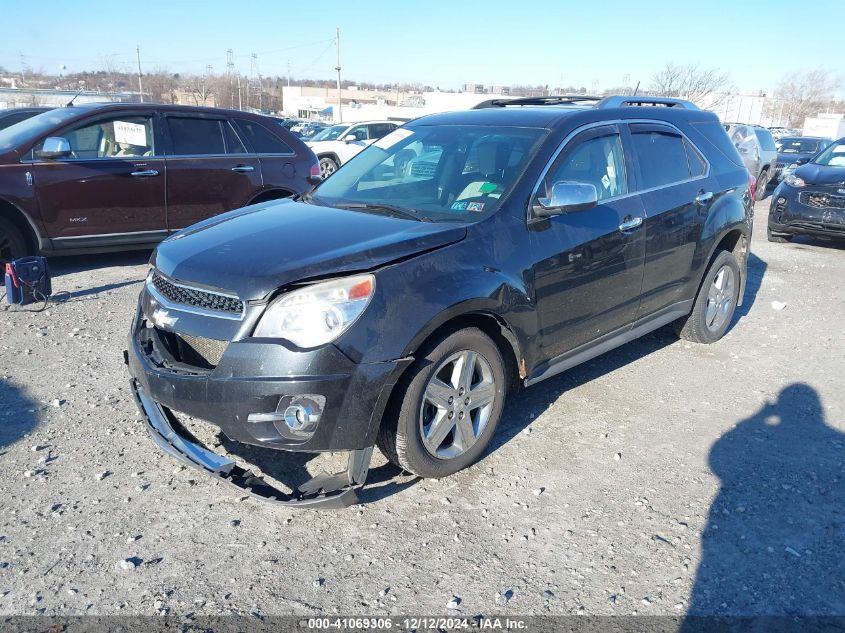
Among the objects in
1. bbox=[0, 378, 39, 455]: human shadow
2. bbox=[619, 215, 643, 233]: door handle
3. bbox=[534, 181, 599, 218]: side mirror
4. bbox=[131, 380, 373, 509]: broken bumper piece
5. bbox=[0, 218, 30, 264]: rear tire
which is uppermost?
bbox=[534, 181, 599, 218]: side mirror

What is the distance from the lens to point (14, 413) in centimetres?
414

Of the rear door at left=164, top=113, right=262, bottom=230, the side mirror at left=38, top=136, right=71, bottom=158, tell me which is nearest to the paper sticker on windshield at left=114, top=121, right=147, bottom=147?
the rear door at left=164, top=113, right=262, bottom=230

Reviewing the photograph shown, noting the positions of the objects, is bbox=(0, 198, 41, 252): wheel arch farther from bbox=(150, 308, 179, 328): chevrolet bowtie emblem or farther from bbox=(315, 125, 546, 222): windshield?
bbox=(150, 308, 179, 328): chevrolet bowtie emblem

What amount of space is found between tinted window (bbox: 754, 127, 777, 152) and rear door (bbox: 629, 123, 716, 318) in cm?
1484

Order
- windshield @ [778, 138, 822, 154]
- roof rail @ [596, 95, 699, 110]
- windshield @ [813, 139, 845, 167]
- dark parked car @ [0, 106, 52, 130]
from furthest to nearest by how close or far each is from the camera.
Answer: windshield @ [778, 138, 822, 154] → windshield @ [813, 139, 845, 167] → dark parked car @ [0, 106, 52, 130] → roof rail @ [596, 95, 699, 110]

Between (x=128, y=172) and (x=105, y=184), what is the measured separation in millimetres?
275

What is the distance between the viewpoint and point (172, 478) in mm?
3525

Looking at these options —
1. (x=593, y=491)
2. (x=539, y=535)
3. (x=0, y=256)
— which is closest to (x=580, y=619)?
(x=539, y=535)

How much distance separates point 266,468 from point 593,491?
172cm

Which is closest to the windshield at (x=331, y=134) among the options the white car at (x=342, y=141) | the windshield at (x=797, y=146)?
the white car at (x=342, y=141)

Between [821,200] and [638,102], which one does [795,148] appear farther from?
[638,102]

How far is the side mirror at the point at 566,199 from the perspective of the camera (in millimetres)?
3752

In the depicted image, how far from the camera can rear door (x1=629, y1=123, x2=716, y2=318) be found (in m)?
4.69

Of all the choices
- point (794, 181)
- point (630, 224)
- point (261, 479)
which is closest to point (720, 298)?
point (630, 224)
